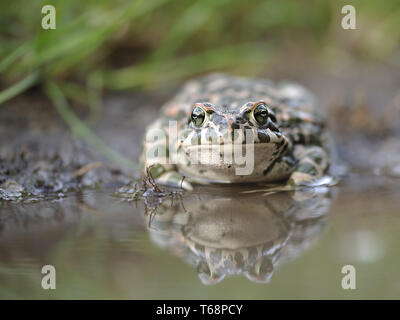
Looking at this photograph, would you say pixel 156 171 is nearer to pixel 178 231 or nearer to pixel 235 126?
pixel 235 126

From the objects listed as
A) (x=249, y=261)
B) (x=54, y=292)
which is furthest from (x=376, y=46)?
(x=54, y=292)

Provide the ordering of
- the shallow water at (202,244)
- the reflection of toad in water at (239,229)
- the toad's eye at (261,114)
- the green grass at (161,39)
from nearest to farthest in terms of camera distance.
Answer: the shallow water at (202,244) → the reflection of toad in water at (239,229) → the toad's eye at (261,114) → the green grass at (161,39)

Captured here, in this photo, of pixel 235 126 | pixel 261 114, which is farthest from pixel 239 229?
pixel 261 114

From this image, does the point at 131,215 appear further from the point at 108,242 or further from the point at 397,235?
the point at 397,235

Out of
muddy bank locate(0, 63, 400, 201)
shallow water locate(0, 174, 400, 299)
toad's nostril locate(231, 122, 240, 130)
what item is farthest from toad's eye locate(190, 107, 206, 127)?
muddy bank locate(0, 63, 400, 201)

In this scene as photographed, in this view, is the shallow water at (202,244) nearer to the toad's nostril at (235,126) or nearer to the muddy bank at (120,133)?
the muddy bank at (120,133)

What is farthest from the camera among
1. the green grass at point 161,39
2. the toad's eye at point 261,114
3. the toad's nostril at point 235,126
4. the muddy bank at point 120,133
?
the green grass at point 161,39

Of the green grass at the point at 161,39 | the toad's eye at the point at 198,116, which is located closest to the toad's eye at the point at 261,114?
the toad's eye at the point at 198,116
